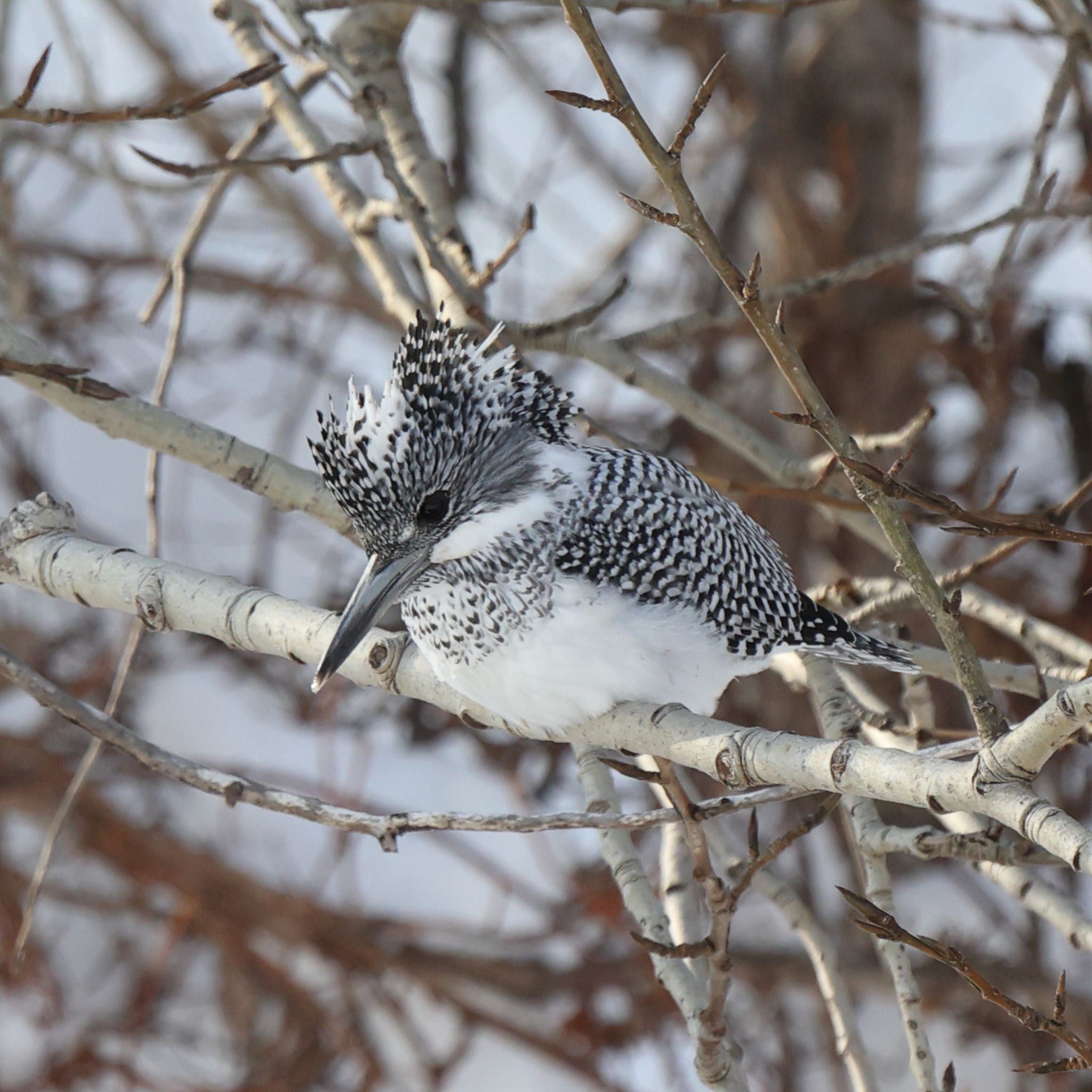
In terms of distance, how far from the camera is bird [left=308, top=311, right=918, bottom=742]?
136cm

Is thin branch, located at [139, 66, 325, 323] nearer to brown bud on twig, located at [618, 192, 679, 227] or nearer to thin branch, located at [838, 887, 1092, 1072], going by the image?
brown bud on twig, located at [618, 192, 679, 227]

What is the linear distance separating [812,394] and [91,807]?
2.82 m

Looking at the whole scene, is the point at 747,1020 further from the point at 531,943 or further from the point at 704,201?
the point at 704,201

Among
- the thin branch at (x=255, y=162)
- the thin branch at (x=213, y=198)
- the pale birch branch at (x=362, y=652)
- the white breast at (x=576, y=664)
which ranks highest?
the thin branch at (x=213, y=198)

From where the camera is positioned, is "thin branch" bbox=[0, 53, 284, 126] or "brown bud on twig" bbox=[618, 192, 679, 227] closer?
"brown bud on twig" bbox=[618, 192, 679, 227]

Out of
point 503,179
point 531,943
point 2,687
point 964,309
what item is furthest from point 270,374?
point 964,309

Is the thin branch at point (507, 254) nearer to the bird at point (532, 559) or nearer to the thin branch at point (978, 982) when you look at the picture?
the bird at point (532, 559)

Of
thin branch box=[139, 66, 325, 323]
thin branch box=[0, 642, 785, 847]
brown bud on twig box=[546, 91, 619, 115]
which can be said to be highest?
thin branch box=[139, 66, 325, 323]

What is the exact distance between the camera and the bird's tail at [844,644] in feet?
5.12

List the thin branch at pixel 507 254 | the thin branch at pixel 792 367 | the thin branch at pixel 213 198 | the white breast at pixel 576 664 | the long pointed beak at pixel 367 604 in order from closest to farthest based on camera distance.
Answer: the thin branch at pixel 792 367, the long pointed beak at pixel 367 604, the white breast at pixel 576 664, the thin branch at pixel 507 254, the thin branch at pixel 213 198

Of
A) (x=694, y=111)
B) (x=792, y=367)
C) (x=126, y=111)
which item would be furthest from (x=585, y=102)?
(x=126, y=111)

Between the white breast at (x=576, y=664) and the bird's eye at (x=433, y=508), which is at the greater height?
the bird's eye at (x=433, y=508)

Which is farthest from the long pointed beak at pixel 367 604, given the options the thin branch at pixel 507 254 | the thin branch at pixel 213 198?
the thin branch at pixel 213 198

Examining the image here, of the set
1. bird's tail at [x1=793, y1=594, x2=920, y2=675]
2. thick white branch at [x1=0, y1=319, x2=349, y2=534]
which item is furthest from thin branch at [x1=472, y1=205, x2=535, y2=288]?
bird's tail at [x1=793, y1=594, x2=920, y2=675]
